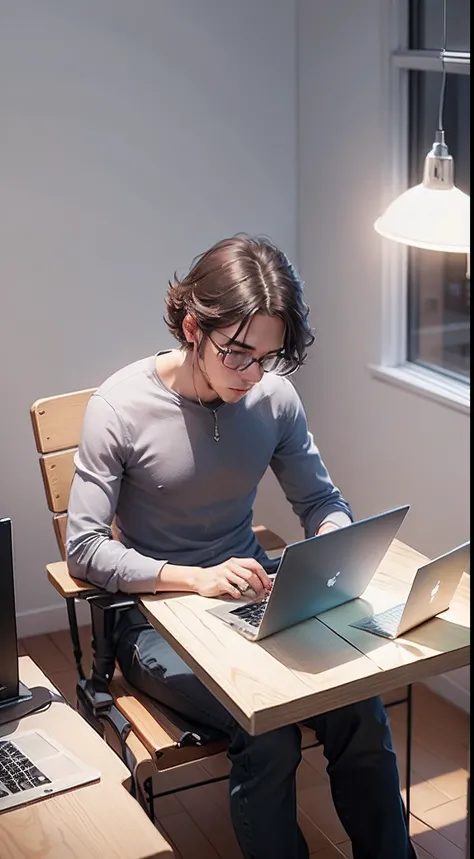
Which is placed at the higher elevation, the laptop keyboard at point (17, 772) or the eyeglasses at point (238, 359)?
the eyeglasses at point (238, 359)

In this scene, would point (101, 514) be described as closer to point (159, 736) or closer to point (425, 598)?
point (159, 736)

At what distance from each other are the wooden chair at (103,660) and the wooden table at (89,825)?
227mm

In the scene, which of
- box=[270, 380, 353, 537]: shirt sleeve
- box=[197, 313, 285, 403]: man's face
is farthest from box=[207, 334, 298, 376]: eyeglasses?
box=[270, 380, 353, 537]: shirt sleeve

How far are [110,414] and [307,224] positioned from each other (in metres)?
1.49

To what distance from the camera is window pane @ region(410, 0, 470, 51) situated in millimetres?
2916

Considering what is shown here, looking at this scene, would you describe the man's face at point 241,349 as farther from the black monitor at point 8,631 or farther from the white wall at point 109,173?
the white wall at point 109,173

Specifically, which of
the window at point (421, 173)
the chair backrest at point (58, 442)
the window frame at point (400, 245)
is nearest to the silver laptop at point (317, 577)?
the chair backrest at point (58, 442)

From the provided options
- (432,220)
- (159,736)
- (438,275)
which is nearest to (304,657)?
(159,736)

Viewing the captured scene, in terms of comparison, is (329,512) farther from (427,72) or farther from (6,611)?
(427,72)

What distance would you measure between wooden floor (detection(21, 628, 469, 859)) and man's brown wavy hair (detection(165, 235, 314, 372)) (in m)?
0.90

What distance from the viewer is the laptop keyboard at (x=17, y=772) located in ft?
5.92

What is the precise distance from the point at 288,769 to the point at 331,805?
2.29ft

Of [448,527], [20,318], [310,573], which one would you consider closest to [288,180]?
[20,318]

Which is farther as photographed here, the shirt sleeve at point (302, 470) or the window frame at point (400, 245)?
the window frame at point (400, 245)
